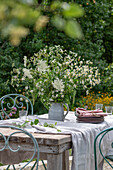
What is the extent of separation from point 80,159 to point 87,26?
17.7 feet

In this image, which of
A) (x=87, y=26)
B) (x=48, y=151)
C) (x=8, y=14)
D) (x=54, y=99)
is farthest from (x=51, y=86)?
(x=87, y=26)

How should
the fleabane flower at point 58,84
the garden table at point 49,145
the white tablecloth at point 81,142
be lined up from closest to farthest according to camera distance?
1. the garden table at point 49,145
2. the white tablecloth at point 81,142
3. the fleabane flower at point 58,84

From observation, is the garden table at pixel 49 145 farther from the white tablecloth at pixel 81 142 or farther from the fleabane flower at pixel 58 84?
the fleabane flower at pixel 58 84

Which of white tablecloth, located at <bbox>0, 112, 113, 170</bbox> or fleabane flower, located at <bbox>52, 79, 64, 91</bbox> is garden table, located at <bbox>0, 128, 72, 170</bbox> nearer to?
white tablecloth, located at <bbox>0, 112, 113, 170</bbox>

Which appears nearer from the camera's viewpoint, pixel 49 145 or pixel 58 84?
pixel 49 145

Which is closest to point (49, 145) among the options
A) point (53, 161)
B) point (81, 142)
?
point (53, 161)

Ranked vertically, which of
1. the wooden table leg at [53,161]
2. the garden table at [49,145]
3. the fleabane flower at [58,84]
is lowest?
the wooden table leg at [53,161]

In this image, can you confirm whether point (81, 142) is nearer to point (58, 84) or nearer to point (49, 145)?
point (49, 145)

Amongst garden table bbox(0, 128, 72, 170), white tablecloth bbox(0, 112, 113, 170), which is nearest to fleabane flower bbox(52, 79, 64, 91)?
white tablecloth bbox(0, 112, 113, 170)

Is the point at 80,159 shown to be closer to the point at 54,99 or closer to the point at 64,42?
the point at 54,99

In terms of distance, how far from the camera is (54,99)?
2.44 m

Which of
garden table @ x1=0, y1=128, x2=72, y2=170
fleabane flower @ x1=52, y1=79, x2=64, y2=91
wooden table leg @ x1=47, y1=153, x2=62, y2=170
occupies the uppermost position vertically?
fleabane flower @ x1=52, y1=79, x2=64, y2=91

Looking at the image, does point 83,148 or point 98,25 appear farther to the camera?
point 98,25

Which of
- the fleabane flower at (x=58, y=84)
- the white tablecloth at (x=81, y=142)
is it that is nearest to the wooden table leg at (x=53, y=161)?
the white tablecloth at (x=81, y=142)
